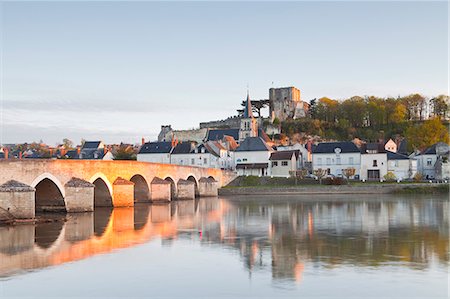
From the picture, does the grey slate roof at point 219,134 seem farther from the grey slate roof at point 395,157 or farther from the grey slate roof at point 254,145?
the grey slate roof at point 395,157

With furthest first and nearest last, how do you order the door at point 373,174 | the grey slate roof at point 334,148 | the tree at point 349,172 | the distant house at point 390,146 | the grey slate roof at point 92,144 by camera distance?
the grey slate roof at point 92,144 < the distant house at point 390,146 < the grey slate roof at point 334,148 < the door at point 373,174 < the tree at point 349,172

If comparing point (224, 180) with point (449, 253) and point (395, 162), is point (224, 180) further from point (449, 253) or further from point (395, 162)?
point (449, 253)

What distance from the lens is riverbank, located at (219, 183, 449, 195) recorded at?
148ft

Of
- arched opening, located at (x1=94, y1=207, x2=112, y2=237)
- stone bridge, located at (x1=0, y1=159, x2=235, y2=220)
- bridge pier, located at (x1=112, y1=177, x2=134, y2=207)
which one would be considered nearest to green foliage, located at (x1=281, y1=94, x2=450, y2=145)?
stone bridge, located at (x1=0, y1=159, x2=235, y2=220)

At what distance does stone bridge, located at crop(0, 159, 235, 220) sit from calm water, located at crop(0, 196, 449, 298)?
155 cm

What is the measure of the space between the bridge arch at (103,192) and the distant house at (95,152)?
33.2m

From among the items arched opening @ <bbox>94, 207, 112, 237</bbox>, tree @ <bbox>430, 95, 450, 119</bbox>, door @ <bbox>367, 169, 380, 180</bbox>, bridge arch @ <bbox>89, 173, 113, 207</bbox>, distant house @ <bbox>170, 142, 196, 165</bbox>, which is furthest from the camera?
tree @ <bbox>430, 95, 450, 119</bbox>

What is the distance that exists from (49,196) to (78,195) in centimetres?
160

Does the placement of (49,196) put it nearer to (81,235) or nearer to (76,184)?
(76,184)

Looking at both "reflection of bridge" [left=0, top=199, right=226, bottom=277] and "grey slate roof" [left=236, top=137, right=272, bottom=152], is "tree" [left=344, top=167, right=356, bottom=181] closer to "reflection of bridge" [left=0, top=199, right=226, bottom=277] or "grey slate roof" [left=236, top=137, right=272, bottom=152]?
"grey slate roof" [left=236, top=137, right=272, bottom=152]

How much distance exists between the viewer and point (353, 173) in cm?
5272

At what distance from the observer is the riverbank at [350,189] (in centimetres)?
4512

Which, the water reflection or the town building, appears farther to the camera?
the town building

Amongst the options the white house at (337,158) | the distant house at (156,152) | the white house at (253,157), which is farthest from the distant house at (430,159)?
the distant house at (156,152)
